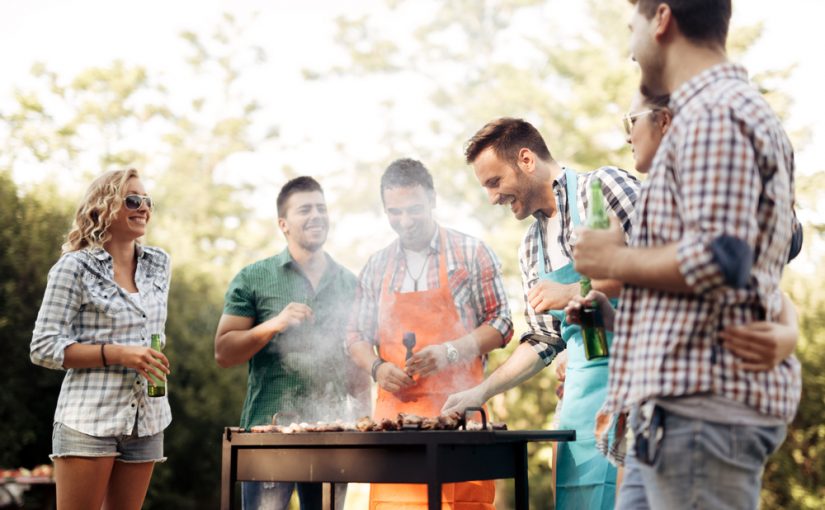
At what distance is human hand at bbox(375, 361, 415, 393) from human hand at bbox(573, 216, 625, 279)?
2.36 m

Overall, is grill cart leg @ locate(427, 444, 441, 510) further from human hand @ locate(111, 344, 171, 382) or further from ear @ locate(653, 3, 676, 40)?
ear @ locate(653, 3, 676, 40)

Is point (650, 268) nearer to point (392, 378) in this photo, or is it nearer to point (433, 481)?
point (433, 481)

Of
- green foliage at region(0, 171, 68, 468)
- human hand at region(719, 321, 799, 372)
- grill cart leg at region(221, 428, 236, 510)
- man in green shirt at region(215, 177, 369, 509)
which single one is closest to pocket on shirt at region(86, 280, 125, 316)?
man in green shirt at region(215, 177, 369, 509)

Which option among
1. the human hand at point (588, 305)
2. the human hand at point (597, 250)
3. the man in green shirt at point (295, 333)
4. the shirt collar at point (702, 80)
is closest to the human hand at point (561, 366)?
the man in green shirt at point (295, 333)

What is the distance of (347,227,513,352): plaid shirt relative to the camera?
4.54 m

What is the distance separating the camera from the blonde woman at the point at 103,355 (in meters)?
3.80

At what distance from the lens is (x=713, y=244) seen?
5.71 feet

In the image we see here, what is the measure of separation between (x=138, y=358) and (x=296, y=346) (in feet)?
3.18

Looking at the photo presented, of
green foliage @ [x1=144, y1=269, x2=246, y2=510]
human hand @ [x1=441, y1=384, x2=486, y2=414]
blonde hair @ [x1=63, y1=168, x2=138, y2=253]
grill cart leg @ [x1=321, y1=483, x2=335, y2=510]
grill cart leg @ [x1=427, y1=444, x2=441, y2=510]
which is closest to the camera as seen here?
grill cart leg @ [x1=427, y1=444, x2=441, y2=510]

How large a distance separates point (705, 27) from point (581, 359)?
169 centimetres

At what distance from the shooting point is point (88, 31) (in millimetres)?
19859

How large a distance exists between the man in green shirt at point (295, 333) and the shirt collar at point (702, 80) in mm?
2787

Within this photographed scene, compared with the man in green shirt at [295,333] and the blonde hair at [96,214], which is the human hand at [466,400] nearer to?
the man in green shirt at [295,333]

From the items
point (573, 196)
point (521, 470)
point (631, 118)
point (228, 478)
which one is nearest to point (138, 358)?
point (228, 478)
